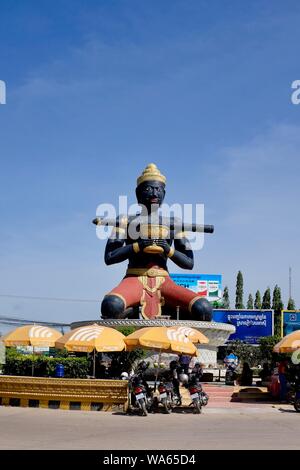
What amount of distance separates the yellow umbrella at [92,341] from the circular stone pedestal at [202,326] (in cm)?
842

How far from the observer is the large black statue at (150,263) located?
91.7ft

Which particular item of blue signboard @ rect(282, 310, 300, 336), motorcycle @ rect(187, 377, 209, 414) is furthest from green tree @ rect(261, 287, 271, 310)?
motorcycle @ rect(187, 377, 209, 414)

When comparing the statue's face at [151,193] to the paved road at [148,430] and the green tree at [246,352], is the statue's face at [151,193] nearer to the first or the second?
the paved road at [148,430]

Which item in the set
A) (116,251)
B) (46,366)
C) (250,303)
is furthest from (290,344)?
(250,303)

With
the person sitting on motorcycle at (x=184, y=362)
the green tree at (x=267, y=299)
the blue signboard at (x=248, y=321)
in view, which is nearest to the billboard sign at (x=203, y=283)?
the blue signboard at (x=248, y=321)

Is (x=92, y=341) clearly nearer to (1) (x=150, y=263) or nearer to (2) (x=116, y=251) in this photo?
(1) (x=150, y=263)

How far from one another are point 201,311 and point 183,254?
3.15m

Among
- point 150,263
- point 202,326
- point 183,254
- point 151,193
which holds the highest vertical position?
point 151,193

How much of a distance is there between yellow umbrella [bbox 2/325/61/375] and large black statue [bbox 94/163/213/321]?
819 cm

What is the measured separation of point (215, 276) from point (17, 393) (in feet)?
161

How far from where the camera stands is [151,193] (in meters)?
29.3

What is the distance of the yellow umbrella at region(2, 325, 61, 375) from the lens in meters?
18.6

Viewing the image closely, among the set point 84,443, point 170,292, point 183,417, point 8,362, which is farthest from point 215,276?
point 84,443
